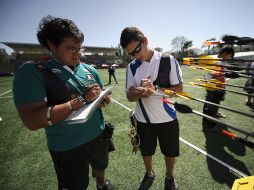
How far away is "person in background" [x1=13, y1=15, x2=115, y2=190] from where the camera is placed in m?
1.62

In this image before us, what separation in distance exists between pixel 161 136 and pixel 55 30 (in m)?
2.02

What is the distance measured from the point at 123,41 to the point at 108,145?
5.43 ft

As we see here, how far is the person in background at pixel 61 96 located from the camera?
63.8 inches

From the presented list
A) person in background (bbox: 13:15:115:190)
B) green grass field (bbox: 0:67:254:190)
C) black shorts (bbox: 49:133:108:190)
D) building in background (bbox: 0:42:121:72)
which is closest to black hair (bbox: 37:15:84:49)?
person in background (bbox: 13:15:115:190)

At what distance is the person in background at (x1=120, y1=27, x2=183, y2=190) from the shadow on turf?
1109 millimetres

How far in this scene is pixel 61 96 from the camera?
183 cm

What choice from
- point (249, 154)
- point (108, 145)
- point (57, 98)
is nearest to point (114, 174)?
point (108, 145)

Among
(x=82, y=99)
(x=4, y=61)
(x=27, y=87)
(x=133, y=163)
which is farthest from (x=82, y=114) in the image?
A: (x=4, y=61)

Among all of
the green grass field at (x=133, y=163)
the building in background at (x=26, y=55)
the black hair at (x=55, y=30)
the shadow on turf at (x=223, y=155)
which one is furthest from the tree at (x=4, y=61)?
the shadow on turf at (x=223, y=155)

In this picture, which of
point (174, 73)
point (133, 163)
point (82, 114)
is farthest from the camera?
point (133, 163)

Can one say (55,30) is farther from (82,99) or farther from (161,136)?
(161,136)

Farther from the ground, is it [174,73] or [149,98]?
[174,73]

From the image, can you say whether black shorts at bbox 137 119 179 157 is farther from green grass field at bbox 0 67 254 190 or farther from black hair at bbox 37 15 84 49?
black hair at bbox 37 15 84 49

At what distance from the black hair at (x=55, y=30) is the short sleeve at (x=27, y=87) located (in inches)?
15.6
